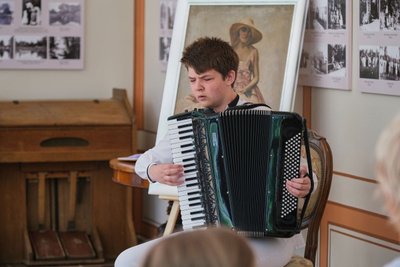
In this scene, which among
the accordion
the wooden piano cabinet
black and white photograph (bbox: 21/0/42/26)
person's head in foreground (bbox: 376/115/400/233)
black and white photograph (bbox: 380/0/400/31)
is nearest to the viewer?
person's head in foreground (bbox: 376/115/400/233)

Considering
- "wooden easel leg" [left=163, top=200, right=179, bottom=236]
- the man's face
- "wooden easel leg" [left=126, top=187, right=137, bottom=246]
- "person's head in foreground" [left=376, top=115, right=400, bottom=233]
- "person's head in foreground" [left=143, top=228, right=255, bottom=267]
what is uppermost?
the man's face

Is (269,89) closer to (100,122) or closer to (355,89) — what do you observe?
(355,89)

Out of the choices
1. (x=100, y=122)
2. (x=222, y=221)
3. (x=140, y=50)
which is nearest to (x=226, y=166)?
Result: (x=222, y=221)

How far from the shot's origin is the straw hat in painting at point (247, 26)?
4555 mm

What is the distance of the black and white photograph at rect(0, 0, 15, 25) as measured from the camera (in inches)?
235

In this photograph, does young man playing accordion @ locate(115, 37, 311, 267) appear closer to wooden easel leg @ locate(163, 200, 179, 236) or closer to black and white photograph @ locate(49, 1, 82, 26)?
wooden easel leg @ locate(163, 200, 179, 236)

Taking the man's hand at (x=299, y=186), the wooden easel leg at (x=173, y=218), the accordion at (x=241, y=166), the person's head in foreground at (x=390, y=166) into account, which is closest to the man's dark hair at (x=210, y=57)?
the accordion at (x=241, y=166)

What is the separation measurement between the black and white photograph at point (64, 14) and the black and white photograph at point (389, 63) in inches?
103

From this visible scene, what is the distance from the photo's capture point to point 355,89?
13.8ft

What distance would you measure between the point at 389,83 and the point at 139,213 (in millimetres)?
2748

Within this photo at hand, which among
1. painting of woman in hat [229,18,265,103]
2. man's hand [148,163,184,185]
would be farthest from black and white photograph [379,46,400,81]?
man's hand [148,163,184,185]

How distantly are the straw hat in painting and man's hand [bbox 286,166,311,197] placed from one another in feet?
4.38

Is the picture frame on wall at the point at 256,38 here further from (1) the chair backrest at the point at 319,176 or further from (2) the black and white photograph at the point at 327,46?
(1) the chair backrest at the point at 319,176

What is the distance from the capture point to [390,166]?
1701 millimetres
